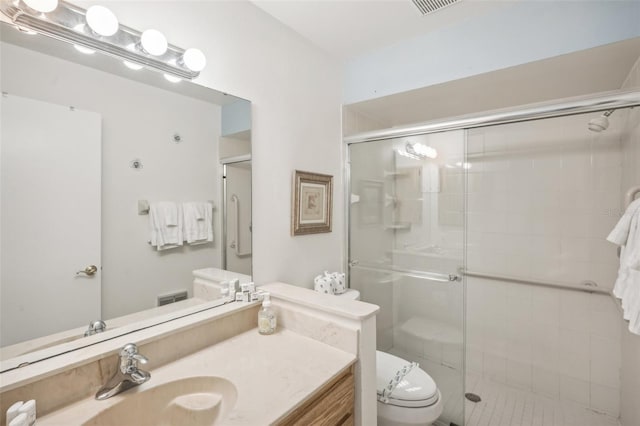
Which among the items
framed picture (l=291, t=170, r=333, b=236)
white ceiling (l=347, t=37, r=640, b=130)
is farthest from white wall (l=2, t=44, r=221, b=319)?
white ceiling (l=347, t=37, r=640, b=130)

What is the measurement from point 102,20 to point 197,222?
0.79 metres

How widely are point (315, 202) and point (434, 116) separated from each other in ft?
4.56

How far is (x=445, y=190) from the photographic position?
2092mm

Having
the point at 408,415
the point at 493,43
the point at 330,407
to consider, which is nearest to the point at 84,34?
the point at 330,407

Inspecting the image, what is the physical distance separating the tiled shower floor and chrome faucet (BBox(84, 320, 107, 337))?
6.97 ft

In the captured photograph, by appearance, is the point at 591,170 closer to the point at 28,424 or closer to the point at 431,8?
the point at 431,8

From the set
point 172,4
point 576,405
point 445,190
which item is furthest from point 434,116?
point 576,405

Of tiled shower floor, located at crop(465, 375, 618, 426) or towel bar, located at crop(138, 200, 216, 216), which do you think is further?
tiled shower floor, located at crop(465, 375, 618, 426)

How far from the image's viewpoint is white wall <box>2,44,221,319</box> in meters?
0.96

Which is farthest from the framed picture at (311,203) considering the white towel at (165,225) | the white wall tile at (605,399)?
the white wall tile at (605,399)

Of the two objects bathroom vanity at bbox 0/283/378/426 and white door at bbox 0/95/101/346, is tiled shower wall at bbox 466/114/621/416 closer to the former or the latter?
bathroom vanity at bbox 0/283/378/426

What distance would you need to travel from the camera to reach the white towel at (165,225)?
1203 mm

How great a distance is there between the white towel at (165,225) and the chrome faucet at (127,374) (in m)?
0.42

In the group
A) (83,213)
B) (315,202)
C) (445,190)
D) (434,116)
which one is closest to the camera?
(83,213)
